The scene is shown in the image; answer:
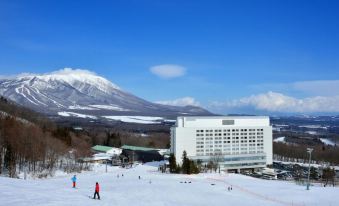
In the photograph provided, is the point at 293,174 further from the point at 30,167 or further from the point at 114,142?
the point at 114,142

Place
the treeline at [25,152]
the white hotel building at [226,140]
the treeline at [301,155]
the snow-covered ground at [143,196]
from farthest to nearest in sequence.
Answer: the treeline at [301,155] → the white hotel building at [226,140] → the treeline at [25,152] → the snow-covered ground at [143,196]

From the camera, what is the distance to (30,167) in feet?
203

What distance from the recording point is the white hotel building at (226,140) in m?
98.7

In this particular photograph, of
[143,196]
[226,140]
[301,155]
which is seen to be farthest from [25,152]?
[301,155]

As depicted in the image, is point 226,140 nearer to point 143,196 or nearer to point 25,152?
point 25,152

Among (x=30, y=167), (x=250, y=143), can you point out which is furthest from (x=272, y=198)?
(x=250, y=143)

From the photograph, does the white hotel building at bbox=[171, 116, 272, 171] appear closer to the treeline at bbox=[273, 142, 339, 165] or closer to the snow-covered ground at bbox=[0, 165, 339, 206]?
the treeline at bbox=[273, 142, 339, 165]

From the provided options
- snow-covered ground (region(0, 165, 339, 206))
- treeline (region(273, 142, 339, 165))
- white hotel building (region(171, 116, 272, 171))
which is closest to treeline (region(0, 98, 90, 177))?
snow-covered ground (region(0, 165, 339, 206))

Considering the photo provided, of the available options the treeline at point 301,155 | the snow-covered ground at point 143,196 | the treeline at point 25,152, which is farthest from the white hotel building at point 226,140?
the snow-covered ground at point 143,196

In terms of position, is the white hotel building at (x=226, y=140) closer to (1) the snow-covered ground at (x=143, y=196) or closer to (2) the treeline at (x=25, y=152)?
(2) the treeline at (x=25, y=152)

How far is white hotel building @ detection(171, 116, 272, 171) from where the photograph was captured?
98688 millimetres

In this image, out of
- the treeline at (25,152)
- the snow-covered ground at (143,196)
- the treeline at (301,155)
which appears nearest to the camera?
the snow-covered ground at (143,196)

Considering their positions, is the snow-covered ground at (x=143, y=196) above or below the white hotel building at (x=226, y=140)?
below

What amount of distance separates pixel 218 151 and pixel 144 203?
72.2 meters
